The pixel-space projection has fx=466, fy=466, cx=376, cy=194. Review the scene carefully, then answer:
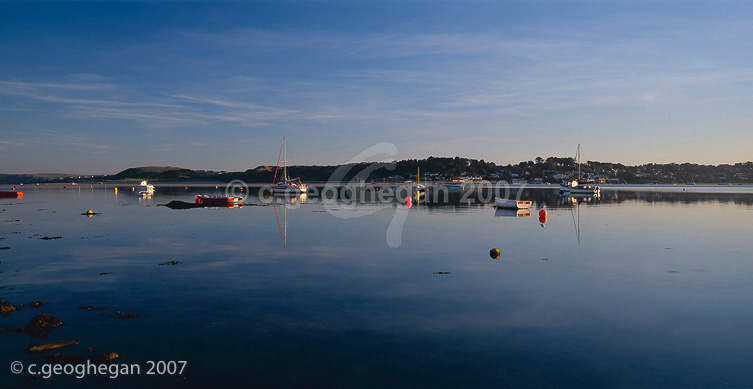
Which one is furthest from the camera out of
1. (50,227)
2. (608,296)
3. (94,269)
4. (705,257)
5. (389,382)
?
(50,227)

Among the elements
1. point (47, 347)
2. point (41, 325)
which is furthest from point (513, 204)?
point (47, 347)

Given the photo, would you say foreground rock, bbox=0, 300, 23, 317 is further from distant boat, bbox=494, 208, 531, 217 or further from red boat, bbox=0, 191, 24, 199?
red boat, bbox=0, 191, 24, 199

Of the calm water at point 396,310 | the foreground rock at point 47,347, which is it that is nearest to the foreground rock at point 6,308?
the calm water at point 396,310

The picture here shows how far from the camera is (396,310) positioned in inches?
519

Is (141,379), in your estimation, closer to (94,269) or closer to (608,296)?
Result: (94,269)

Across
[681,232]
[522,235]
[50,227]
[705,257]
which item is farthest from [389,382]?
[50,227]

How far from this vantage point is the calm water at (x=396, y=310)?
9.18 meters

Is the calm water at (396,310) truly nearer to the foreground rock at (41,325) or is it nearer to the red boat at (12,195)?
the foreground rock at (41,325)

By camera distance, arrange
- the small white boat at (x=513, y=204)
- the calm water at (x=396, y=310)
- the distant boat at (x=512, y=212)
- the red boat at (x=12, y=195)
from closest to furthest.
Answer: the calm water at (x=396, y=310) < the distant boat at (x=512, y=212) < the small white boat at (x=513, y=204) < the red boat at (x=12, y=195)

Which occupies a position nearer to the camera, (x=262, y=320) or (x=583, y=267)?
(x=262, y=320)

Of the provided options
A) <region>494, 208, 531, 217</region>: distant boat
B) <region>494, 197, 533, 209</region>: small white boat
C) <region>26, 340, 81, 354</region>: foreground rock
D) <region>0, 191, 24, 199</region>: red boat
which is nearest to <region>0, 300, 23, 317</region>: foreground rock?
<region>26, 340, 81, 354</region>: foreground rock

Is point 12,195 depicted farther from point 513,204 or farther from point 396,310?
point 396,310

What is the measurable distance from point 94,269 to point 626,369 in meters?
18.8

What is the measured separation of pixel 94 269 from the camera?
18703 millimetres
